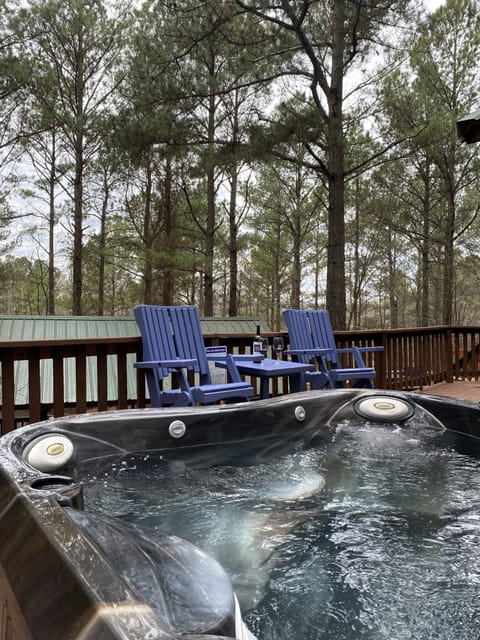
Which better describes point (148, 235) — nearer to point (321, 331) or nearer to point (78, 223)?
point (78, 223)

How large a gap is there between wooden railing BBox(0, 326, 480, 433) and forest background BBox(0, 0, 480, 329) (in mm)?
1249

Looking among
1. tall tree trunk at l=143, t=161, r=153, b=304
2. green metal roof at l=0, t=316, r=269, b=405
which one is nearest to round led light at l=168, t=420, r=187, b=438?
green metal roof at l=0, t=316, r=269, b=405

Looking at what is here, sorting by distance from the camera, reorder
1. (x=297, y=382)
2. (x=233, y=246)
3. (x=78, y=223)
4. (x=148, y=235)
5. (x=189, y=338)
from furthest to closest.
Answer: (x=233, y=246)
(x=148, y=235)
(x=78, y=223)
(x=297, y=382)
(x=189, y=338)

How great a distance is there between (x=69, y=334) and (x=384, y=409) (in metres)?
5.49

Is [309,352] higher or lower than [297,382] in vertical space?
higher

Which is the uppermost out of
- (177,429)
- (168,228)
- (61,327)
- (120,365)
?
(168,228)

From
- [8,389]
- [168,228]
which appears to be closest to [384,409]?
[8,389]

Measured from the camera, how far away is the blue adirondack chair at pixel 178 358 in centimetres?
332

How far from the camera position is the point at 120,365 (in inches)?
143

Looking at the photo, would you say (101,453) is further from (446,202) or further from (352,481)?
(446,202)

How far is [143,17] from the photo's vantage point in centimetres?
876

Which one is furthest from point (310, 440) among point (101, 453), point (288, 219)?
point (288, 219)

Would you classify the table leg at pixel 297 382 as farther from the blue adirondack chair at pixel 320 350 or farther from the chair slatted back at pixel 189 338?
Result: the chair slatted back at pixel 189 338

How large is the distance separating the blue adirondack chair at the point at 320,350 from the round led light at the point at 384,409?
117 centimetres
